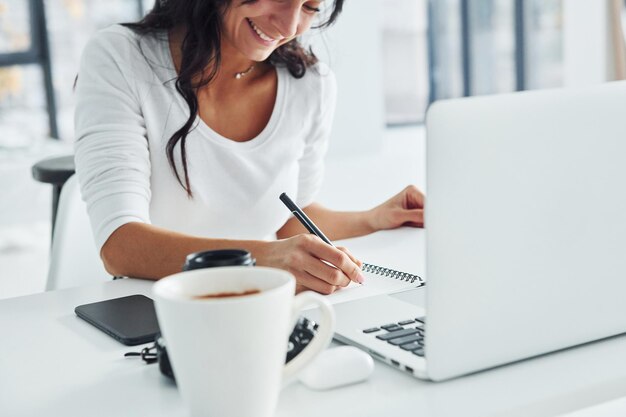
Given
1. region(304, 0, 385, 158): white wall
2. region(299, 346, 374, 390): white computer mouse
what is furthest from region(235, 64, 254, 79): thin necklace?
region(304, 0, 385, 158): white wall

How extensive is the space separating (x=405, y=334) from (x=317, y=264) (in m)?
0.24

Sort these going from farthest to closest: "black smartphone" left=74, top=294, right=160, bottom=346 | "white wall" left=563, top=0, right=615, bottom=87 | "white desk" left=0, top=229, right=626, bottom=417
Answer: "white wall" left=563, top=0, right=615, bottom=87, "black smartphone" left=74, top=294, right=160, bottom=346, "white desk" left=0, top=229, right=626, bottom=417

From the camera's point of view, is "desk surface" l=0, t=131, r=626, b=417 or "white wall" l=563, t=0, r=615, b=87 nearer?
"desk surface" l=0, t=131, r=626, b=417

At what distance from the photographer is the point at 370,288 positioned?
1098 mm

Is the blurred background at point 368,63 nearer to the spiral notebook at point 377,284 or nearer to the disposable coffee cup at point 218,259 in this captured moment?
the spiral notebook at point 377,284

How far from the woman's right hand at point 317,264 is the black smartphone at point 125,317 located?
0.18 meters

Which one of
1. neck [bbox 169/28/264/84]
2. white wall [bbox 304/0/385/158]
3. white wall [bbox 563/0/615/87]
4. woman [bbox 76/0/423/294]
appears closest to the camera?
woman [bbox 76/0/423/294]

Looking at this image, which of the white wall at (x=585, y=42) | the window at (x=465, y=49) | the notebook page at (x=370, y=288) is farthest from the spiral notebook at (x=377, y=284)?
the window at (x=465, y=49)

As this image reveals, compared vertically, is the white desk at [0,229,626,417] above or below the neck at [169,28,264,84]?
below

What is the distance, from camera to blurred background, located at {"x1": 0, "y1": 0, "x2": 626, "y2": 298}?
430 cm

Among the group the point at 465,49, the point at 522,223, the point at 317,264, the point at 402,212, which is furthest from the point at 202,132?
the point at 465,49

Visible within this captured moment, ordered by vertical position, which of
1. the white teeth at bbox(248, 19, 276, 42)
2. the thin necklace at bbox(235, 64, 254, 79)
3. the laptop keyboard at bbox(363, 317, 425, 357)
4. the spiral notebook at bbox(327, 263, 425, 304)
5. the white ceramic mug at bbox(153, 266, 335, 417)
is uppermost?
the white teeth at bbox(248, 19, 276, 42)

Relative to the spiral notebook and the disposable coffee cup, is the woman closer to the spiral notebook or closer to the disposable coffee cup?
the spiral notebook

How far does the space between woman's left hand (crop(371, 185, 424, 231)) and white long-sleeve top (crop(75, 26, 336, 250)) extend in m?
0.22
